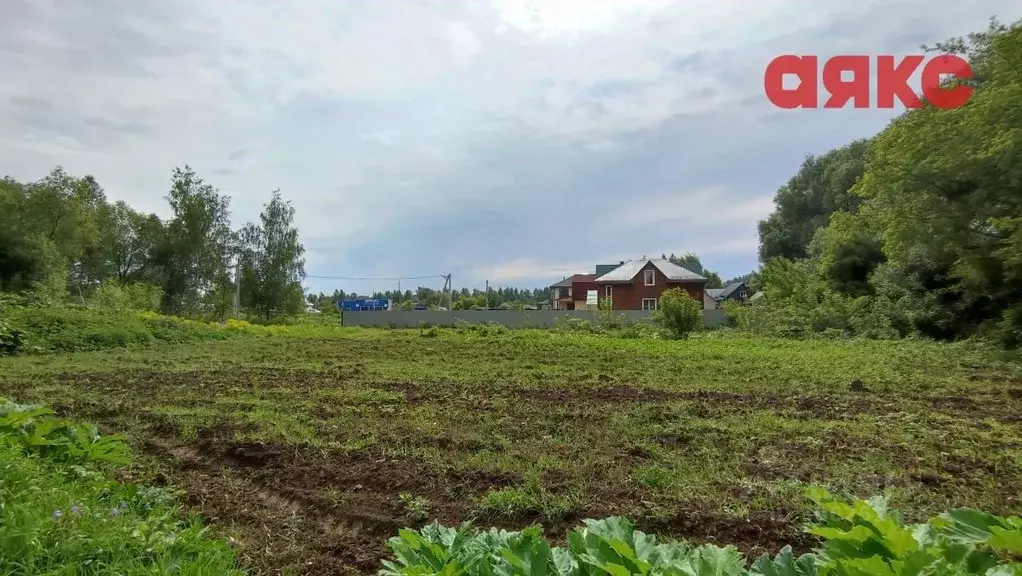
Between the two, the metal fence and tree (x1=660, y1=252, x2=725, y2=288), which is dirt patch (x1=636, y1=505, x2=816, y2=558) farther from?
tree (x1=660, y1=252, x2=725, y2=288)

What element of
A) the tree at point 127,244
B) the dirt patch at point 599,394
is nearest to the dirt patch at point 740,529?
the dirt patch at point 599,394

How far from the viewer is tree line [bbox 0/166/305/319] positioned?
29.5 meters

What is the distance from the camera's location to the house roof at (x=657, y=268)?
129 ft

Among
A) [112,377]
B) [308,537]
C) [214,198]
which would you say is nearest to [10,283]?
[214,198]

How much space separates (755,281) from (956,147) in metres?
23.7

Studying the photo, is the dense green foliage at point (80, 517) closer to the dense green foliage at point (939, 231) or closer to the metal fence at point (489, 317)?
the dense green foliage at point (939, 231)

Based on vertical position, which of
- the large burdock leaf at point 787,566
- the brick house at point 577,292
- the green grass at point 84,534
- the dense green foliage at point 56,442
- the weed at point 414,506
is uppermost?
the brick house at point 577,292

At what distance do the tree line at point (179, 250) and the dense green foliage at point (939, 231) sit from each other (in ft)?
86.6

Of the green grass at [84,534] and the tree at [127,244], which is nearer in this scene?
the green grass at [84,534]

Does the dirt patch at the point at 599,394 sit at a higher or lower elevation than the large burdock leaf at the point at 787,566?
lower

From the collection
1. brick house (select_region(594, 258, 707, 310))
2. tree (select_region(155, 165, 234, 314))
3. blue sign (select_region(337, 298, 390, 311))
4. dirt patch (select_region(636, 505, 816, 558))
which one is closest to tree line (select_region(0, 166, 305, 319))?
tree (select_region(155, 165, 234, 314))

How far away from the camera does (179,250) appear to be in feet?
106

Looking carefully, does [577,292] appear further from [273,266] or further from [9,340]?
[9,340]

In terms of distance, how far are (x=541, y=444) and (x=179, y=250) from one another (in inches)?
1333
